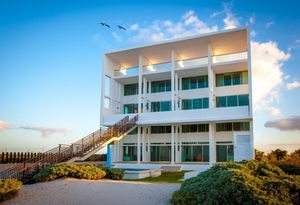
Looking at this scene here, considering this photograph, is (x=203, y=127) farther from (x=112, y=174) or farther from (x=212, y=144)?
(x=112, y=174)

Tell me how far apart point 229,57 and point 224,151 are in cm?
946

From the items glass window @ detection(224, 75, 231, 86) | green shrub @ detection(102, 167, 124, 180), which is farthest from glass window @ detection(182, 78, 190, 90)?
green shrub @ detection(102, 167, 124, 180)

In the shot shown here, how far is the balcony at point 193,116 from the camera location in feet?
91.4

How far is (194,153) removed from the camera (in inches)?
1260

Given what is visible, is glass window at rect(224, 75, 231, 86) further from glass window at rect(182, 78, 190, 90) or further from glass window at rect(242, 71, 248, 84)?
glass window at rect(182, 78, 190, 90)

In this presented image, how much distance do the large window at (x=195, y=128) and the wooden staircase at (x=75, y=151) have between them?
5.40 meters

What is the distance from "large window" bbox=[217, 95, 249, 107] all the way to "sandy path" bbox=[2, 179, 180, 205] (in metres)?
20.2

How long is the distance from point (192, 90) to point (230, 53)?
5.68 metres

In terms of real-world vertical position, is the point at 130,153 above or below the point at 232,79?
below

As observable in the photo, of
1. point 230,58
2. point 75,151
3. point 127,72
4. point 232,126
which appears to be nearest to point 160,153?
point 232,126

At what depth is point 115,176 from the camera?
718 inches

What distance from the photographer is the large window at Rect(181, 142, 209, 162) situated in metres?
31.5

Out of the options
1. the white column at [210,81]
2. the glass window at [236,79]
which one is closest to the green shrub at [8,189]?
the white column at [210,81]

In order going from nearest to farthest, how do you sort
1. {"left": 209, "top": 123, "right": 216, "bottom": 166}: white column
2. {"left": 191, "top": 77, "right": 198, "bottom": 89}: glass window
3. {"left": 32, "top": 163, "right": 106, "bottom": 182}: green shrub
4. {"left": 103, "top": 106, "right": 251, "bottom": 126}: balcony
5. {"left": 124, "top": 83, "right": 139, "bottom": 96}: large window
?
{"left": 32, "top": 163, "right": 106, "bottom": 182}: green shrub, {"left": 103, "top": 106, "right": 251, "bottom": 126}: balcony, {"left": 209, "top": 123, "right": 216, "bottom": 166}: white column, {"left": 191, "top": 77, "right": 198, "bottom": 89}: glass window, {"left": 124, "top": 83, "right": 139, "bottom": 96}: large window
